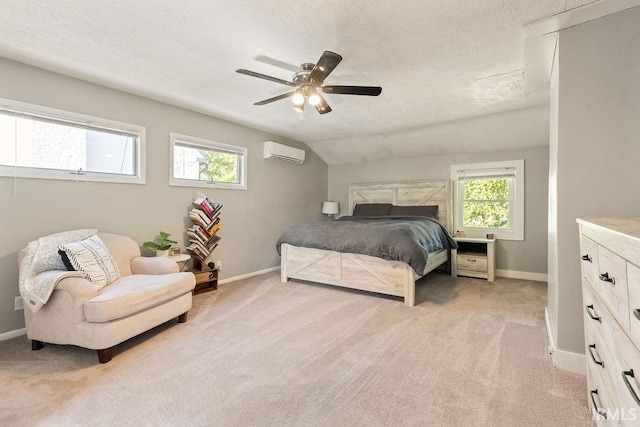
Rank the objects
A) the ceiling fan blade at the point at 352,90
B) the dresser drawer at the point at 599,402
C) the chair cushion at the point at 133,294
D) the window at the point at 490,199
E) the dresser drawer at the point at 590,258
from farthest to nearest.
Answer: the window at the point at 490,199 < the ceiling fan blade at the point at 352,90 < the chair cushion at the point at 133,294 < the dresser drawer at the point at 590,258 < the dresser drawer at the point at 599,402

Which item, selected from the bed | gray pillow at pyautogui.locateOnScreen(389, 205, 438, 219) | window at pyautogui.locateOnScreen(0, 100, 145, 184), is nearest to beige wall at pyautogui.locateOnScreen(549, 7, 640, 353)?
the bed

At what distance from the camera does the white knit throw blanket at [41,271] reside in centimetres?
207

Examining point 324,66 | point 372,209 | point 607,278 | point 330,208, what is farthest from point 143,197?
point 607,278

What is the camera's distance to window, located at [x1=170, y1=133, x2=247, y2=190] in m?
3.79

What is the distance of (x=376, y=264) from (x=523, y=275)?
2.64 meters

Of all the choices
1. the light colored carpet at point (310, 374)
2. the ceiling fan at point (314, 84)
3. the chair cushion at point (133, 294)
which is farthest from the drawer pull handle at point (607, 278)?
the chair cushion at point (133, 294)

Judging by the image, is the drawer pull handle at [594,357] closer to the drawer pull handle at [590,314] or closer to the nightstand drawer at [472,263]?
the drawer pull handle at [590,314]

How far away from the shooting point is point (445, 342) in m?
2.37

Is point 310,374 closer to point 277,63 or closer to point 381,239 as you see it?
point 381,239

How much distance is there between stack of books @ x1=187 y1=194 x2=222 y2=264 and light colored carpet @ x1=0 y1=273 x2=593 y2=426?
89 centimetres

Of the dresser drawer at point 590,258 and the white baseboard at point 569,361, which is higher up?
the dresser drawer at point 590,258

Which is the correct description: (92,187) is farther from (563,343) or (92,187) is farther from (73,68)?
(563,343)

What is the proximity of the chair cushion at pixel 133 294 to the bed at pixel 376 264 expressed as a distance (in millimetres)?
1673

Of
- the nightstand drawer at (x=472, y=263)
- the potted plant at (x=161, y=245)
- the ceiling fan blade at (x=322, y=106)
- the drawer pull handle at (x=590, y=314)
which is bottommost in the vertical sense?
the nightstand drawer at (x=472, y=263)
